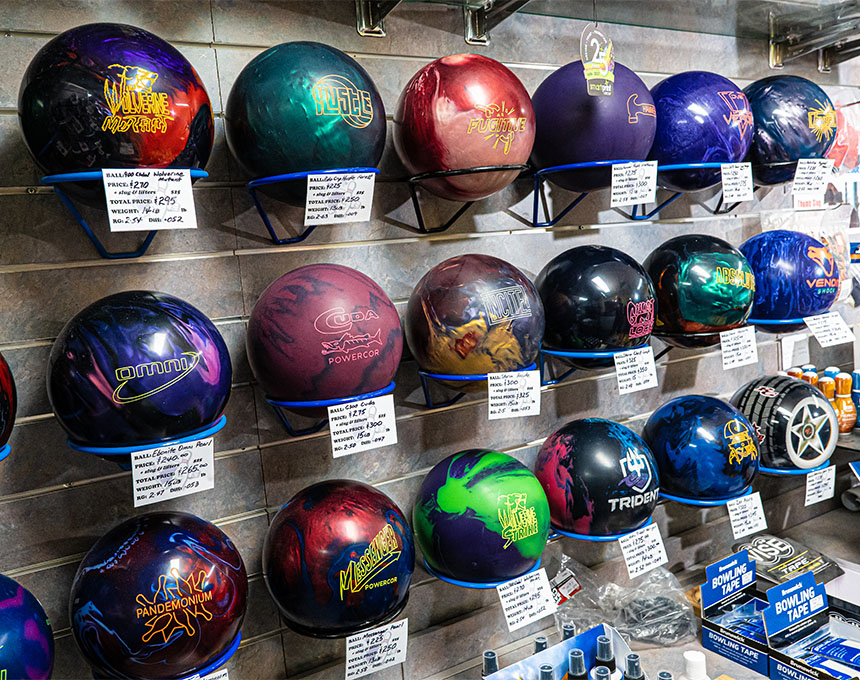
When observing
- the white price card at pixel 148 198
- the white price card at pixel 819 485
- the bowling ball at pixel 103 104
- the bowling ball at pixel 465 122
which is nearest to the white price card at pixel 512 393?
the bowling ball at pixel 465 122

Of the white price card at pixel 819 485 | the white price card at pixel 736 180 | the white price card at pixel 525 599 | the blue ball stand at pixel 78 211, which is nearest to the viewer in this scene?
the blue ball stand at pixel 78 211

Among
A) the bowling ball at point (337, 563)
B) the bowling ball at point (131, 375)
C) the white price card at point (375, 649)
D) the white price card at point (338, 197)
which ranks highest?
the white price card at point (338, 197)

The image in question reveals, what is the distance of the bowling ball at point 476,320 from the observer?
1.91 metres

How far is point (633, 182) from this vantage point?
2164 millimetres

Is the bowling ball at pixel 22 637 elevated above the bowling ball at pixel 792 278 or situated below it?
below

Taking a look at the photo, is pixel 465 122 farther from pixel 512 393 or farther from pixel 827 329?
pixel 827 329

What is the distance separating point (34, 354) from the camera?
1806mm

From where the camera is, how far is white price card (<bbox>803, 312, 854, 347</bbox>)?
2617 mm

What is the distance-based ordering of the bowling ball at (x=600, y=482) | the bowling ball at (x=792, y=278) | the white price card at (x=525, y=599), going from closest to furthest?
the white price card at (x=525, y=599), the bowling ball at (x=600, y=482), the bowling ball at (x=792, y=278)

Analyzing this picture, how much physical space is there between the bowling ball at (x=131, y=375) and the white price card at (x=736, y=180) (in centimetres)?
177

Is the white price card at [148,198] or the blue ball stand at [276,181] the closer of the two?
the white price card at [148,198]

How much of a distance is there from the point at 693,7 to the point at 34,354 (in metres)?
2.50

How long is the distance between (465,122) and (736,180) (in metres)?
1.07

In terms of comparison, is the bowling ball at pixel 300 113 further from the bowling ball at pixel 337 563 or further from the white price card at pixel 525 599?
the white price card at pixel 525 599
